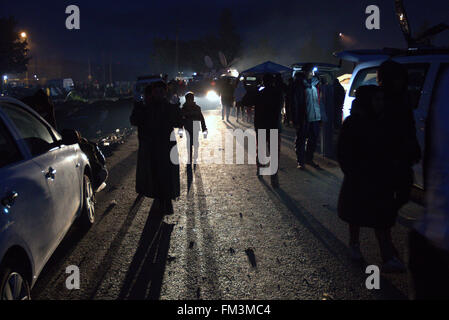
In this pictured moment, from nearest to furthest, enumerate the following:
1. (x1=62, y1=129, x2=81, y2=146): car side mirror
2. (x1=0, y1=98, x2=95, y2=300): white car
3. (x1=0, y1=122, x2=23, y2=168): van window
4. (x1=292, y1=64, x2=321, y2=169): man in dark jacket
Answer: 1. (x1=0, y1=98, x2=95, y2=300): white car
2. (x1=0, y1=122, x2=23, y2=168): van window
3. (x1=62, y1=129, x2=81, y2=146): car side mirror
4. (x1=292, y1=64, x2=321, y2=169): man in dark jacket

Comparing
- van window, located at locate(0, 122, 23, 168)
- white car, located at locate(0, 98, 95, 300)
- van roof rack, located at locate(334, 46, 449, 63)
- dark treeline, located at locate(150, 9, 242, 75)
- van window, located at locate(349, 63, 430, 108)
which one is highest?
dark treeline, located at locate(150, 9, 242, 75)

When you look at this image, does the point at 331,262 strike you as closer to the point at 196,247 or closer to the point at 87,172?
the point at 196,247

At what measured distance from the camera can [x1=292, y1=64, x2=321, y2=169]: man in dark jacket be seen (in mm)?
9078

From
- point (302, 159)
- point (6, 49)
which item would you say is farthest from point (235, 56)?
point (302, 159)

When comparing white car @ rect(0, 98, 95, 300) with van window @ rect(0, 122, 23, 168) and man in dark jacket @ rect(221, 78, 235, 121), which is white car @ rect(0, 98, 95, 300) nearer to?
van window @ rect(0, 122, 23, 168)

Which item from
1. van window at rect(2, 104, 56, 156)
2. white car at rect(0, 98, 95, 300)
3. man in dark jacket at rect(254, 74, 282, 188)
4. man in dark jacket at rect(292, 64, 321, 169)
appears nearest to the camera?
white car at rect(0, 98, 95, 300)

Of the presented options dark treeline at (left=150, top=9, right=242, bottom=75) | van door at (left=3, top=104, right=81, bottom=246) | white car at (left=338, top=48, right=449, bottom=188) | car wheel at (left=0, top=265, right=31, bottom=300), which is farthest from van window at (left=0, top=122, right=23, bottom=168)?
dark treeline at (left=150, top=9, right=242, bottom=75)

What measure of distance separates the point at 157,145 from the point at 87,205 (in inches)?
52.3

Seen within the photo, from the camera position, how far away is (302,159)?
Answer: 948cm

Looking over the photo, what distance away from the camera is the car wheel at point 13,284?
2.51m

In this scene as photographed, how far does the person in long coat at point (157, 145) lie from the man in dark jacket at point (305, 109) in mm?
3788

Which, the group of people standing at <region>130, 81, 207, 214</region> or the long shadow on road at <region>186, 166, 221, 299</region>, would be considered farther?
the group of people standing at <region>130, 81, 207, 214</region>

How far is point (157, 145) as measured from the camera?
19.9ft

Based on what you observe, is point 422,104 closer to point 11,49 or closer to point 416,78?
point 416,78
